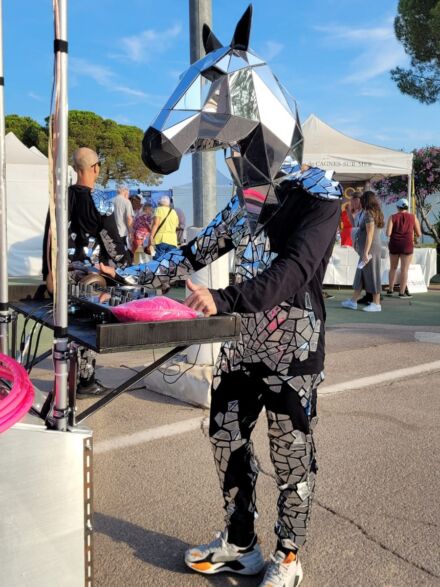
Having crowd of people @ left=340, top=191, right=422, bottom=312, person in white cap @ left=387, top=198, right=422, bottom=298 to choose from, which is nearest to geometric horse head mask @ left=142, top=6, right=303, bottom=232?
crowd of people @ left=340, top=191, right=422, bottom=312

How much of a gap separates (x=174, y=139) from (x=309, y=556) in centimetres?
180

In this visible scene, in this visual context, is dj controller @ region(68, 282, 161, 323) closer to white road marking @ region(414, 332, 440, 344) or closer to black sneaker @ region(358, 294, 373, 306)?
white road marking @ region(414, 332, 440, 344)

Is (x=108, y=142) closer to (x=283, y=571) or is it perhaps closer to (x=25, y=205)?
(x=25, y=205)

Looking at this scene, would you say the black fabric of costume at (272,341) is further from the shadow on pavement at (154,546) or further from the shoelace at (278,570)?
the shadow on pavement at (154,546)

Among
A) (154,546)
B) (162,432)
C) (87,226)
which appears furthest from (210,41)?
(162,432)

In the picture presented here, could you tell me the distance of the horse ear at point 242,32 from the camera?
190cm

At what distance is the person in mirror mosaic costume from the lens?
72.5 inches

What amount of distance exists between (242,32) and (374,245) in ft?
24.8

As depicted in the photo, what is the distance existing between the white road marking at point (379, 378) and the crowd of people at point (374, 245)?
3.49 m

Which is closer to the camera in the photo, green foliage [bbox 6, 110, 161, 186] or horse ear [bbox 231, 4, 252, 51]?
horse ear [bbox 231, 4, 252, 51]

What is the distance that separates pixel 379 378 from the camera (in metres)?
5.18

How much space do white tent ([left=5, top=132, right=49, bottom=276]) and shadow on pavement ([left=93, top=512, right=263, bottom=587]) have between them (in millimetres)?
11643

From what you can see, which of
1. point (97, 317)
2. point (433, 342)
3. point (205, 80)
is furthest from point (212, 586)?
point (433, 342)

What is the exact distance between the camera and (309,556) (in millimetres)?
2473
